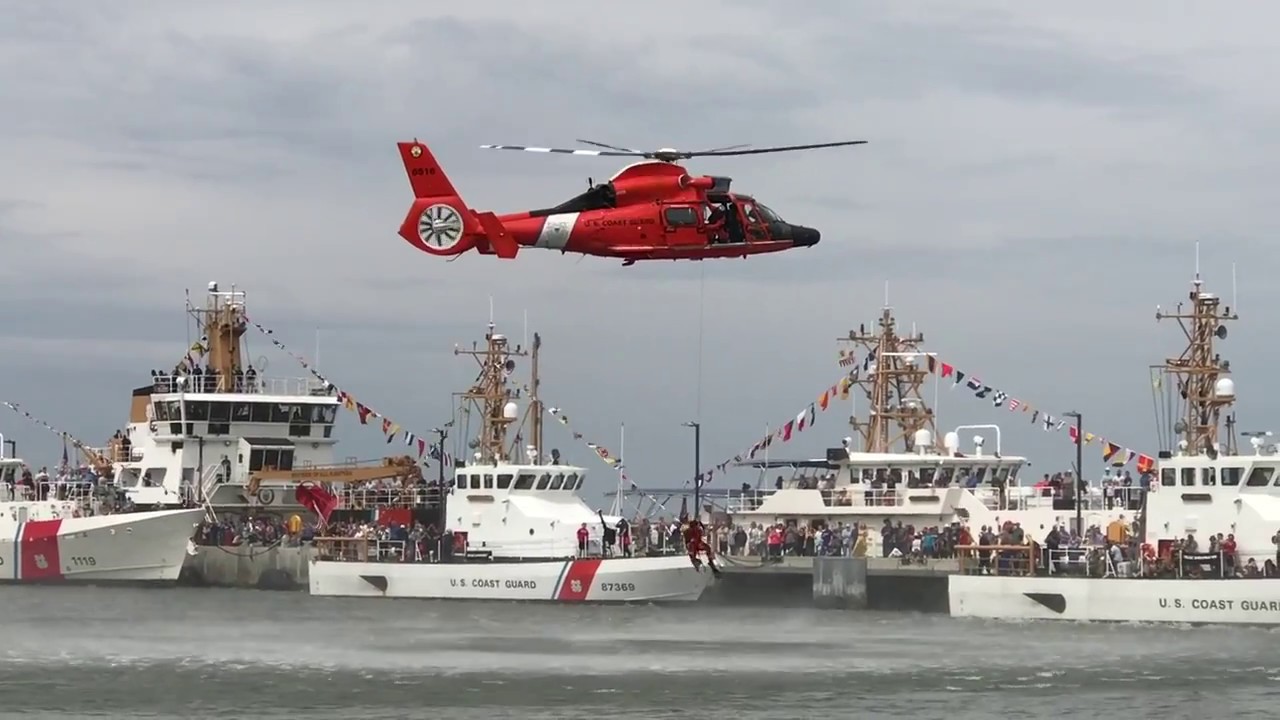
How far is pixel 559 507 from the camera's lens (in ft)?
213

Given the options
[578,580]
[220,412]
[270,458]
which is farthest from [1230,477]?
A: [220,412]

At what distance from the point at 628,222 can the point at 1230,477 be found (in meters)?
15.4

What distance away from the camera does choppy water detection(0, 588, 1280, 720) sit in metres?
37.8

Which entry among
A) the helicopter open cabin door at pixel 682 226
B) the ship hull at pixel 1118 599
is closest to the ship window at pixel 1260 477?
the ship hull at pixel 1118 599

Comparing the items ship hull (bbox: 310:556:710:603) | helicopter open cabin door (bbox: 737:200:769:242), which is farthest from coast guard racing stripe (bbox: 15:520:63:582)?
helicopter open cabin door (bbox: 737:200:769:242)

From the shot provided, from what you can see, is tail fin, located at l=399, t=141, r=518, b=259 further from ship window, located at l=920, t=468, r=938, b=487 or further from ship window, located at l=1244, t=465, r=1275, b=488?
ship window, located at l=920, t=468, r=938, b=487

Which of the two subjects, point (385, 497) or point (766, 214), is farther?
point (385, 497)

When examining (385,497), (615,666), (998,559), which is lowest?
(615,666)

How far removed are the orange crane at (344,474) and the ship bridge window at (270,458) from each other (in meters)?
0.24

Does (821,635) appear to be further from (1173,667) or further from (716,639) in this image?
(1173,667)

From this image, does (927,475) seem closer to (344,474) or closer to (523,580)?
(523,580)

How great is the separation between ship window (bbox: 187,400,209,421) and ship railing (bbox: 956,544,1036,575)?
28.9 meters

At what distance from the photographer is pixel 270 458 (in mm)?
76250

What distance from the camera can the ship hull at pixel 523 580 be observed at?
5959 cm
